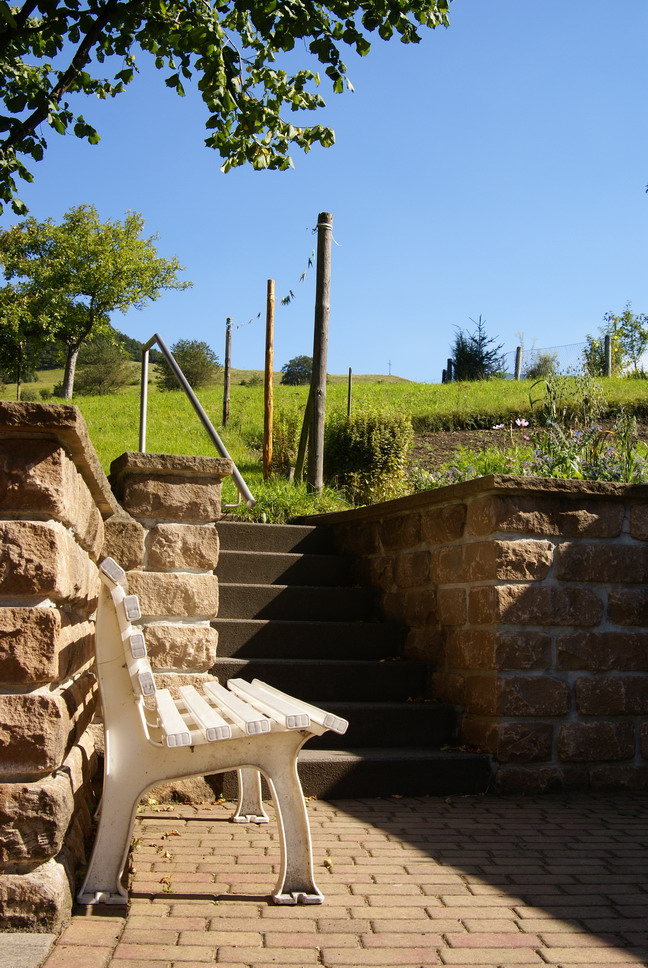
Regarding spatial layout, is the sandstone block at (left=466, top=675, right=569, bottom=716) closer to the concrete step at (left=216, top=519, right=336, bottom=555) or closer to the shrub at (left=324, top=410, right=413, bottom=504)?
the concrete step at (left=216, top=519, right=336, bottom=555)

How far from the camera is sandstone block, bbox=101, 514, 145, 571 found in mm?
4027

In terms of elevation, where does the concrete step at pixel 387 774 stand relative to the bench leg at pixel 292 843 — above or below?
below

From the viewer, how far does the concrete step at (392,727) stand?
4.52 meters

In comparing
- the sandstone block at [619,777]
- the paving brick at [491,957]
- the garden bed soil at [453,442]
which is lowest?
the sandstone block at [619,777]

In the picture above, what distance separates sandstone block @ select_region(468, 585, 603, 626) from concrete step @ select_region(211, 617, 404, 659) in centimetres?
92

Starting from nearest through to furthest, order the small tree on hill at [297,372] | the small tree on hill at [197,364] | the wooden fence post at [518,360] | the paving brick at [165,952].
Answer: the paving brick at [165,952] < the wooden fence post at [518,360] < the small tree on hill at [197,364] < the small tree on hill at [297,372]

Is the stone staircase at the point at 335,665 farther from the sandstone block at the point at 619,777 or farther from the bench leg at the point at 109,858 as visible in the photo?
the bench leg at the point at 109,858

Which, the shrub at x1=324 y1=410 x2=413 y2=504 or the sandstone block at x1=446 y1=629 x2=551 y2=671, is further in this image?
the shrub at x1=324 y1=410 x2=413 y2=504

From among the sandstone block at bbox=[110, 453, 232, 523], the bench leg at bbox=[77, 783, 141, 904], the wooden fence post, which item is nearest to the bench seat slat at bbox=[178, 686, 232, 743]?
the bench leg at bbox=[77, 783, 141, 904]

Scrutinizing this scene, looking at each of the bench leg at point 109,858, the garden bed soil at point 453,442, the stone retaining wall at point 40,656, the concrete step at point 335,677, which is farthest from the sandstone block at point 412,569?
the garden bed soil at point 453,442

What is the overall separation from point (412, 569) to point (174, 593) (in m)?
1.60

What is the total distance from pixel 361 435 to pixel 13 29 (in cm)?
587

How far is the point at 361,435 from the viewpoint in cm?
1017

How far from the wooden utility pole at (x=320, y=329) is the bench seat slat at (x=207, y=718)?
5.42 meters
